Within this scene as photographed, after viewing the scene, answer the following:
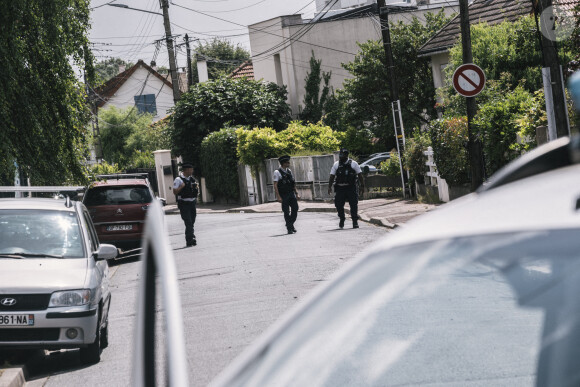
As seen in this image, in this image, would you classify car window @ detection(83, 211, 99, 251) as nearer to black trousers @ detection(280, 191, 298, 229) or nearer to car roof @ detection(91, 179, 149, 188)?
car roof @ detection(91, 179, 149, 188)

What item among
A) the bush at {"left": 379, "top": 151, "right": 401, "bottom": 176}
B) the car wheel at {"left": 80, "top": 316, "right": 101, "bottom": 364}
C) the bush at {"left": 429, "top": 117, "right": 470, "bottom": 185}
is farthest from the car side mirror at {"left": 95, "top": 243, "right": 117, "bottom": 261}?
the bush at {"left": 379, "top": 151, "right": 401, "bottom": 176}

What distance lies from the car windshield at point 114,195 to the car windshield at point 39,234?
377 inches

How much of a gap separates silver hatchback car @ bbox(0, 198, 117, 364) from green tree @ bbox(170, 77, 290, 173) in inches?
1359

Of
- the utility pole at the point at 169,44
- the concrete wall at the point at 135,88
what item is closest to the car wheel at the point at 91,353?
the utility pole at the point at 169,44

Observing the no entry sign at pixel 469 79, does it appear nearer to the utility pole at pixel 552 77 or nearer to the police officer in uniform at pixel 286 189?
the utility pole at pixel 552 77

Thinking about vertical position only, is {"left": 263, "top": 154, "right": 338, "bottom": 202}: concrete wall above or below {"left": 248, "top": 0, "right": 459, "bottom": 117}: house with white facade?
below

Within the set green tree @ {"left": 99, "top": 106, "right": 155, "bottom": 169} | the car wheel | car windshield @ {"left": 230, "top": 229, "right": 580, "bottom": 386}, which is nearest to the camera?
car windshield @ {"left": 230, "top": 229, "right": 580, "bottom": 386}

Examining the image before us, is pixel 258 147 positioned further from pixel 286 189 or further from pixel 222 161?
pixel 286 189

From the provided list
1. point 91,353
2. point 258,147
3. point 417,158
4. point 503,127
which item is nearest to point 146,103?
point 258,147

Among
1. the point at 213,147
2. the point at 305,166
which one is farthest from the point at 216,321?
the point at 213,147

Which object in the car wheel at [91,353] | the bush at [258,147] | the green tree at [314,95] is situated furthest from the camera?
the green tree at [314,95]

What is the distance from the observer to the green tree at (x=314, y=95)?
45.9 metres

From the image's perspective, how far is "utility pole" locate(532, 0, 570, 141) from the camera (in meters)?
13.8

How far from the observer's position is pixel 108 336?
9.53 m
